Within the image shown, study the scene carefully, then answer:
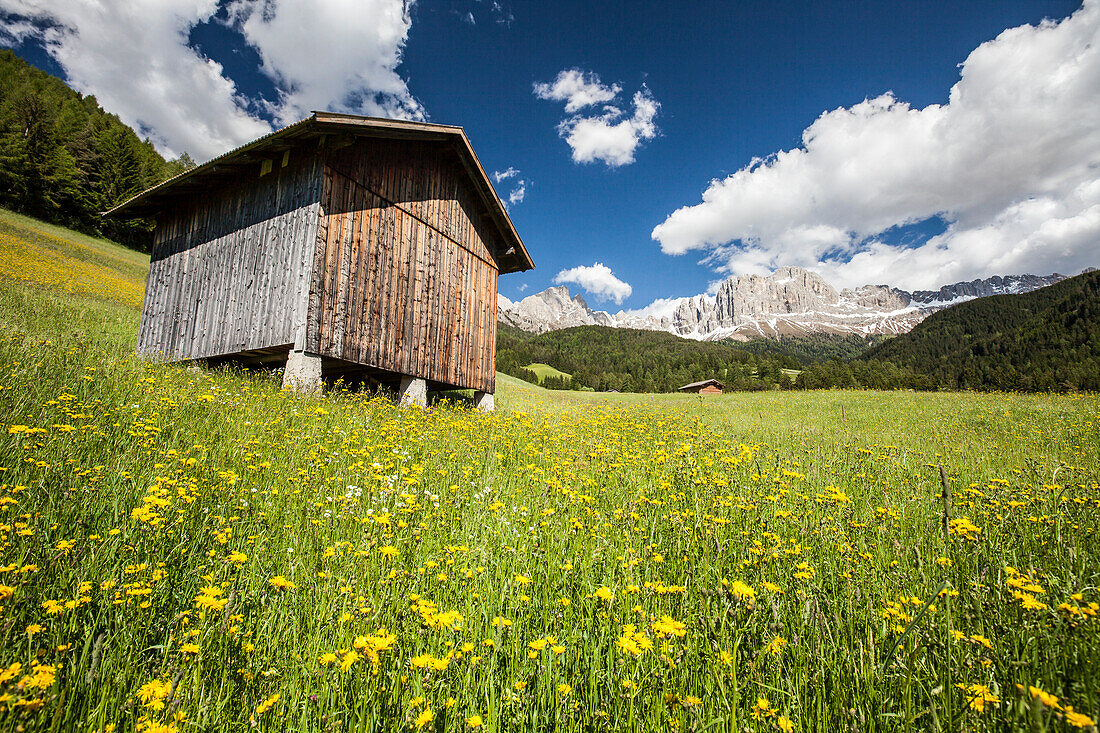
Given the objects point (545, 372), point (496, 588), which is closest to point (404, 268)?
point (496, 588)

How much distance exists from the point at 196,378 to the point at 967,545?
10979 mm

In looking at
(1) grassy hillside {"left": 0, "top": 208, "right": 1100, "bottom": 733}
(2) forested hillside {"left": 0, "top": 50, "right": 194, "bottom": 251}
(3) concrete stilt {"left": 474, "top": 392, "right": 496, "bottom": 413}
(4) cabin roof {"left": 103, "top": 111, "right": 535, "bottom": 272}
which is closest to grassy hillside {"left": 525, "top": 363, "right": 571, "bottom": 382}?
(2) forested hillside {"left": 0, "top": 50, "right": 194, "bottom": 251}

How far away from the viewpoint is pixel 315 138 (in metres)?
10.9

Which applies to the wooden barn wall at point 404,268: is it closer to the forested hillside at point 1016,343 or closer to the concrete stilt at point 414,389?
the concrete stilt at point 414,389

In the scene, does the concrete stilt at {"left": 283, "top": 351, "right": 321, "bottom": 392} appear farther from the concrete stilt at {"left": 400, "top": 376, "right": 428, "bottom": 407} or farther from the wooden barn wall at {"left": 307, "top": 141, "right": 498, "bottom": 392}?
the concrete stilt at {"left": 400, "top": 376, "right": 428, "bottom": 407}

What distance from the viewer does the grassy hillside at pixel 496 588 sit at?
6.00 ft

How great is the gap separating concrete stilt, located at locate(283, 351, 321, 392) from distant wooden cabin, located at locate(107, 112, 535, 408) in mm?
28

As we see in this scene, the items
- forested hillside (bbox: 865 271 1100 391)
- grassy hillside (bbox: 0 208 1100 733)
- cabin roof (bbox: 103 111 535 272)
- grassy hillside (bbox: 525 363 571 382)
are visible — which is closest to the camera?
grassy hillside (bbox: 0 208 1100 733)

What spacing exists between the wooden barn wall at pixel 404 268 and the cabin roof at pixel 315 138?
559 mm

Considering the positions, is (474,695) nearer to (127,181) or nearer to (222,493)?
(222,493)

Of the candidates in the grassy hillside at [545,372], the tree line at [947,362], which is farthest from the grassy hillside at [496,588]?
the grassy hillside at [545,372]

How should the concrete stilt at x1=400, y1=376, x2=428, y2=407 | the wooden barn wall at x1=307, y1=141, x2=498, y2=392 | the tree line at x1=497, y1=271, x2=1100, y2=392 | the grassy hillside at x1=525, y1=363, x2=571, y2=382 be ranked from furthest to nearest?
1. the grassy hillside at x1=525, y1=363, x2=571, y2=382
2. the tree line at x1=497, y1=271, x2=1100, y2=392
3. the concrete stilt at x1=400, y1=376, x2=428, y2=407
4. the wooden barn wall at x1=307, y1=141, x2=498, y2=392

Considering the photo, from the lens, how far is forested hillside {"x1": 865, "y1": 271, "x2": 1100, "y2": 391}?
6274cm

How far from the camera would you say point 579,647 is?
239 centimetres
